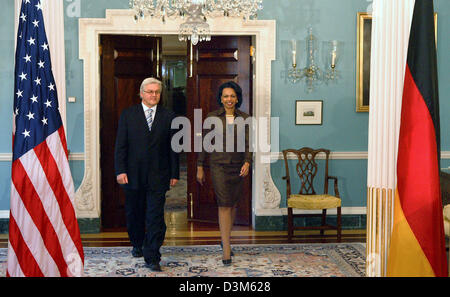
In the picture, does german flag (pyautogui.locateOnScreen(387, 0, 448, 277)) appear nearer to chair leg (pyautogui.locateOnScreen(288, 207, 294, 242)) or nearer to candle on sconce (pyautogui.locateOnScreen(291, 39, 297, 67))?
chair leg (pyautogui.locateOnScreen(288, 207, 294, 242))

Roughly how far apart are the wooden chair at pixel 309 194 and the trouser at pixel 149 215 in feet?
5.86

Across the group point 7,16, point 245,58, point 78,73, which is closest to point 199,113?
point 245,58

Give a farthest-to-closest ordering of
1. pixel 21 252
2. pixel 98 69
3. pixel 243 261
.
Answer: pixel 98 69 < pixel 243 261 < pixel 21 252

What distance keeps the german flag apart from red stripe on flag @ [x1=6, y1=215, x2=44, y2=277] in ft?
6.78

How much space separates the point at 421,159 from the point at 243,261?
2.62 metres

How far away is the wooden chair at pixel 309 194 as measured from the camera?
5695mm

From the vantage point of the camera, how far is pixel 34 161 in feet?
9.32

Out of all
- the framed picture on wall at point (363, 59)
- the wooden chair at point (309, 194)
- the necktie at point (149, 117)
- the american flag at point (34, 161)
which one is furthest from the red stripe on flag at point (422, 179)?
the framed picture on wall at point (363, 59)

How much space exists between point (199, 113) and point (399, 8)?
3985 millimetres

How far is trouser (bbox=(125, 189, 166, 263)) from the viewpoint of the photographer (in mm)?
4508

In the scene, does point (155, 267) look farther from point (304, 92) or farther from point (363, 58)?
point (363, 58)

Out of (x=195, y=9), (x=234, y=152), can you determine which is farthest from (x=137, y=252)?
(x=195, y=9)
